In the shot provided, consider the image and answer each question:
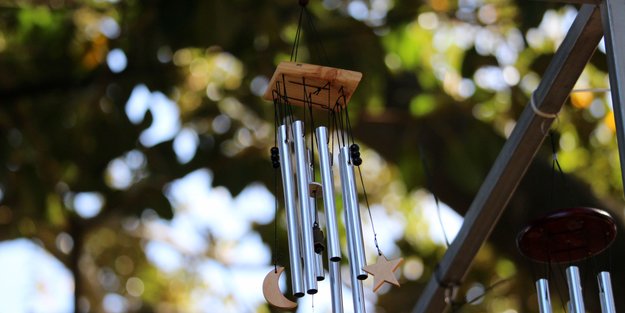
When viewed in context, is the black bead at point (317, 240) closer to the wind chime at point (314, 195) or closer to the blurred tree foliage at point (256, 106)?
the wind chime at point (314, 195)

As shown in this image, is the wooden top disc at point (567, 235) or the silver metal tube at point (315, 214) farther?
the wooden top disc at point (567, 235)

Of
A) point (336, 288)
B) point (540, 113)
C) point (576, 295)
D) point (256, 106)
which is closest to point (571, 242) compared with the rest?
point (576, 295)

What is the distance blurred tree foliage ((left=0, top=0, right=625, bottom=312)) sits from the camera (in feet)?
22.0

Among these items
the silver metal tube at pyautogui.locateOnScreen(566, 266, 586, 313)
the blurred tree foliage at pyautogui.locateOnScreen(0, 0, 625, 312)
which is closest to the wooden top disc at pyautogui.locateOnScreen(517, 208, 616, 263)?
the silver metal tube at pyautogui.locateOnScreen(566, 266, 586, 313)

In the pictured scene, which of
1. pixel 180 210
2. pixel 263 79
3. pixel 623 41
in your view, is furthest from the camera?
pixel 180 210

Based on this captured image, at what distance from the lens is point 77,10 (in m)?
7.43

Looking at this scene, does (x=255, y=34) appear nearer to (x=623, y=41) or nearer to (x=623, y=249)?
(x=623, y=249)

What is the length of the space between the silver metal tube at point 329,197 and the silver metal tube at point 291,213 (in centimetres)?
9

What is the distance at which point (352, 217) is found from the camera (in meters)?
3.89

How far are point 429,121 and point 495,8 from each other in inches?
44.3

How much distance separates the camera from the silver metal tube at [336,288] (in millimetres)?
4066

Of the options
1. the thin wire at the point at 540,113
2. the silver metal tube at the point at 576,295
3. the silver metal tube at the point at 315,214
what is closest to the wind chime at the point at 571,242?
the silver metal tube at the point at 576,295

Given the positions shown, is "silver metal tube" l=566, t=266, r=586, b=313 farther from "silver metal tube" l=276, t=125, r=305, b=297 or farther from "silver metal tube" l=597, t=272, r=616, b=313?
"silver metal tube" l=276, t=125, r=305, b=297

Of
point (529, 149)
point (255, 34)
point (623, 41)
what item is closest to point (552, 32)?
point (255, 34)
